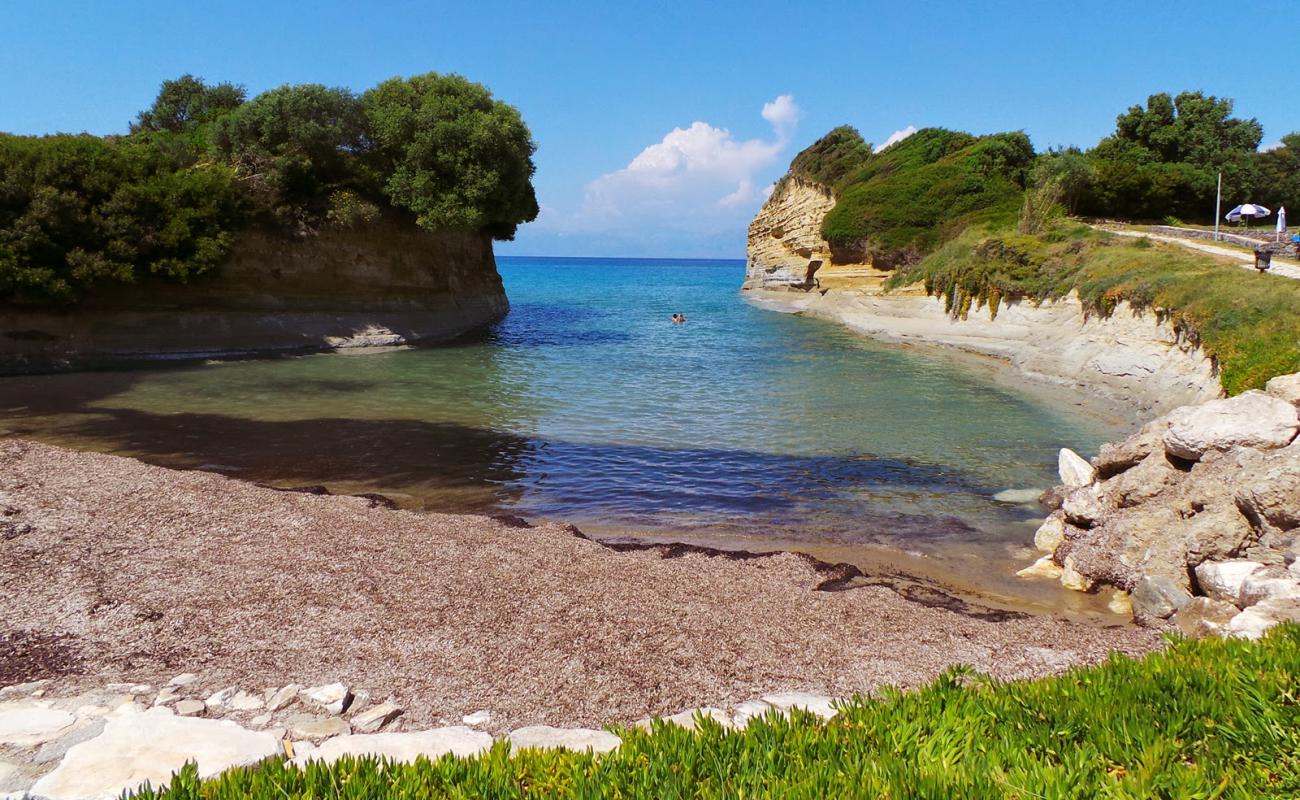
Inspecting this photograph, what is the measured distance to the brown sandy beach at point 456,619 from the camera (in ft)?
20.2

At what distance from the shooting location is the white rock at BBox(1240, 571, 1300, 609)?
6828 mm

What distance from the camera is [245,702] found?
5.65 meters

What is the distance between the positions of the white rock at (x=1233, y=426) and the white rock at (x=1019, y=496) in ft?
9.02

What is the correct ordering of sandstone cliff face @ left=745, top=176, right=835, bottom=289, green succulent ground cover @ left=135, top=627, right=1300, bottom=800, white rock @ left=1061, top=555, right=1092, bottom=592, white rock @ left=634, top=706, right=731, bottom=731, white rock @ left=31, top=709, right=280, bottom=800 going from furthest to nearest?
sandstone cliff face @ left=745, top=176, right=835, bottom=289 → white rock @ left=1061, top=555, right=1092, bottom=592 → white rock @ left=634, top=706, right=731, bottom=731 → white rock @ left=31, top=709, right=280, bottom=800 → green succulent ground cover @ left=135, top=627, right=1300, bottom=800

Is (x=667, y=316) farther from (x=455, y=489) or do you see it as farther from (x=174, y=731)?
(x=174, y=731)

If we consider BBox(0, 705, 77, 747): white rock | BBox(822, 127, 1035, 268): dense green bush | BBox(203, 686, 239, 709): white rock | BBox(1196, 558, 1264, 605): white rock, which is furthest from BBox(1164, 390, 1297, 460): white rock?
BBox(822, 127, 1035, 268): dense green bush

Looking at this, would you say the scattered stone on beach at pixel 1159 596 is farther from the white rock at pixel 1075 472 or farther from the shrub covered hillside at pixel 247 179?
the shrub covered hillside at pixel 247 179

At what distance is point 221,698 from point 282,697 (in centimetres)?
45

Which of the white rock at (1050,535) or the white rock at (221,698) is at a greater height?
the white rock at (221,698)

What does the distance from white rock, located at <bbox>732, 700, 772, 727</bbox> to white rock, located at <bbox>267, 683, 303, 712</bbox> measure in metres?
3.21

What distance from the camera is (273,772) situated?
12.5 feet

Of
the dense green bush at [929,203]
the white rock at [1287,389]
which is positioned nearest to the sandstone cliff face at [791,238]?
the dense green bush at [929,203]

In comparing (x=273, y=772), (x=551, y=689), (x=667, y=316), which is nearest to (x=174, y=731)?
(x=273, y=772)

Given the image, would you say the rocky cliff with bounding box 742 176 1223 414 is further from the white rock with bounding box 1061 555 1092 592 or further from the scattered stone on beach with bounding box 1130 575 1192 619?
the scattered stone on beach with bounding box 1130 575 1192 619
